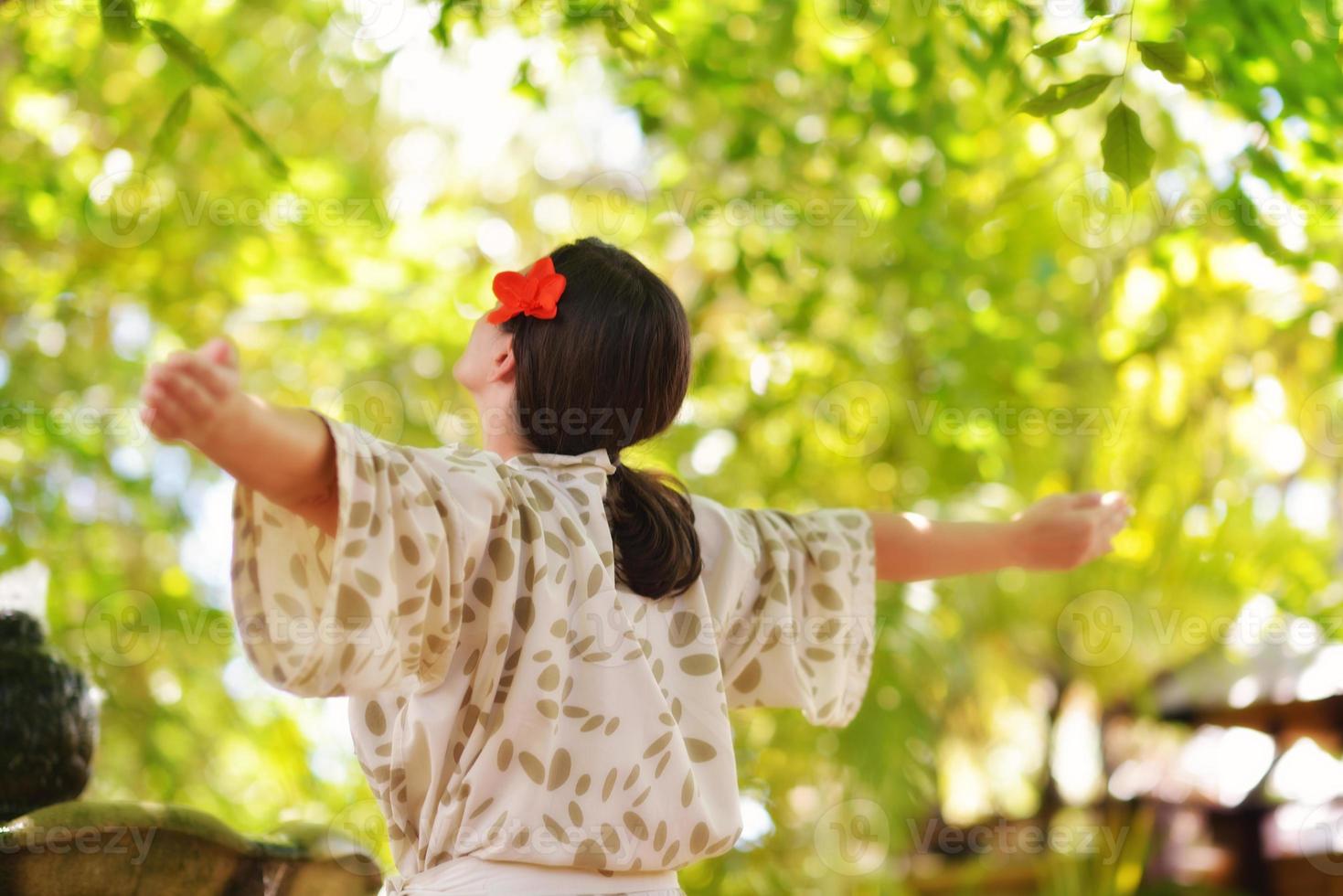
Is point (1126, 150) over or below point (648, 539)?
over

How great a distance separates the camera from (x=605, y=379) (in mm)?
1329

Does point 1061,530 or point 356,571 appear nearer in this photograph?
point 356,571

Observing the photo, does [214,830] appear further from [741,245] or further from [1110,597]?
[1110,597]

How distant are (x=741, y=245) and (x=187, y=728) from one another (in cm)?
197

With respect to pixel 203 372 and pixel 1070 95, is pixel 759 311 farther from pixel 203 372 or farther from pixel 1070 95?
pixel 203 372

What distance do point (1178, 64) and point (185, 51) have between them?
114 centimetres

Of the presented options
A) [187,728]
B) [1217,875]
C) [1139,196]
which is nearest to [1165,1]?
[1139,196]

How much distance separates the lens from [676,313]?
4.58 feet

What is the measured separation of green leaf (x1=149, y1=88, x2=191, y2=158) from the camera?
5.71 feet

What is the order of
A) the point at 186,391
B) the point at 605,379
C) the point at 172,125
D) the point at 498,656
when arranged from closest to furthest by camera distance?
the point at 186,391 < the point at 498,656 < the point at 605,379 < the point at 172,125

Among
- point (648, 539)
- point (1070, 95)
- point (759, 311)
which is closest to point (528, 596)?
point (648, 539)

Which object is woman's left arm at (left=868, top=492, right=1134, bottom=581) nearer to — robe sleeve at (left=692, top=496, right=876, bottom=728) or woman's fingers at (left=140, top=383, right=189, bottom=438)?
robe sleeve at (left=692, top=496, right=876, bottom=728)

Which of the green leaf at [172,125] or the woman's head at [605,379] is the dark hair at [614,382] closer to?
the woman's head at [605,379]

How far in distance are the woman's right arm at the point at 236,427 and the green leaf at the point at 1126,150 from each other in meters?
0.95
